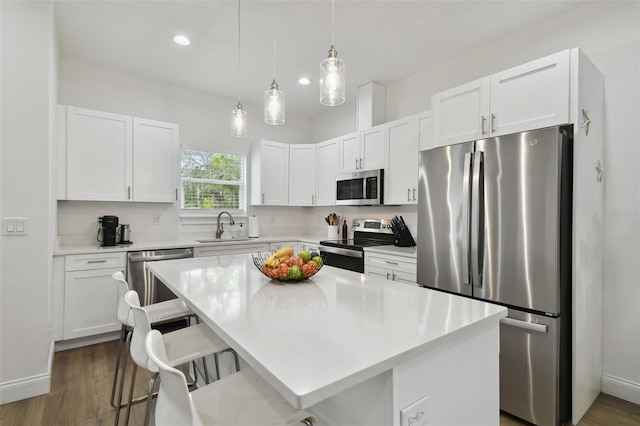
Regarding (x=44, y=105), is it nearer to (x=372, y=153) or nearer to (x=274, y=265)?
(x=274, y=265)

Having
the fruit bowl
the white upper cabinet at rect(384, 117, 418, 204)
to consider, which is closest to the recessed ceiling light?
the white upper cabinet at rect(384, 117, 418, 204)

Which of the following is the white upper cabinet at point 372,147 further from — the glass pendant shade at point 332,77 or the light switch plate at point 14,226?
the light switch plate at point 14,226

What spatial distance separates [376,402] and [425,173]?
2.02 m

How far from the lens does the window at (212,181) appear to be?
4.27 meters

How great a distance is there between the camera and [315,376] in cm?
76

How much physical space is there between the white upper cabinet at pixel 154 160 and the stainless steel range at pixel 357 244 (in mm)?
1923

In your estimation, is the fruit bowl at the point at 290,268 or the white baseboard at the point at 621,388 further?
the white baseboard at the point at 621,388

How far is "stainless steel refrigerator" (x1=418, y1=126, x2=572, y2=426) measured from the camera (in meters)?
1.93

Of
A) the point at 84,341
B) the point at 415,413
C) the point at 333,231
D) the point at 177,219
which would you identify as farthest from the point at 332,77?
the point at 84,341

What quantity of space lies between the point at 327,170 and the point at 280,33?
1915 mm

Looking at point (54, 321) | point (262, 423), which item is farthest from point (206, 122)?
point (262, 423)

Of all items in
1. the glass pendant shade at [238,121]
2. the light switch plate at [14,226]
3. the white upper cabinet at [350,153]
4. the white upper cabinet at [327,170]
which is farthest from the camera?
the white upper cabinet at [327,170]

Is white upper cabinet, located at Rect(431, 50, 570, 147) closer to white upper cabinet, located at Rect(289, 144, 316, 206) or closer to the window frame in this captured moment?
white upper cabinet, located at Rect(289, 144, 316, 206)

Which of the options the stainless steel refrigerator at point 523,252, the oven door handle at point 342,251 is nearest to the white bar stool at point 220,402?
the stainless steel refrigerator at point 523,252
